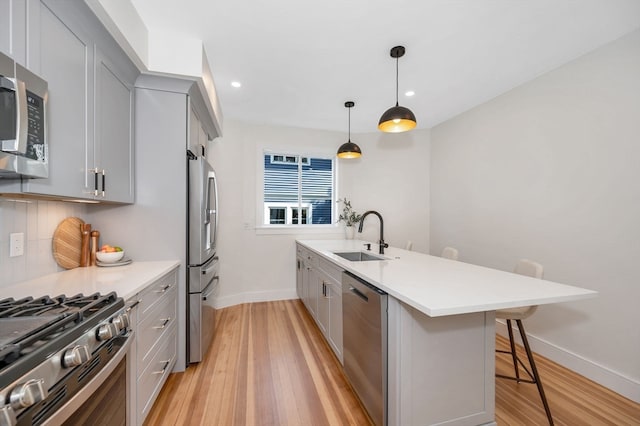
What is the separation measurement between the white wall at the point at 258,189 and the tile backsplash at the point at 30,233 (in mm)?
2005

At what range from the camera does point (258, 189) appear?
3920 millimetres

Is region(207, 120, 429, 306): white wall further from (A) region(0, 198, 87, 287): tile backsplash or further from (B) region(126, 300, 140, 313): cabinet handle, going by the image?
(B) region(126, 300, 140, 313): cabinet handle

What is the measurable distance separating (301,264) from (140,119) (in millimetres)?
2511

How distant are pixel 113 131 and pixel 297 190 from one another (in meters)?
2.71

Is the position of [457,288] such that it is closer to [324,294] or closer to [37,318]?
[324,294]

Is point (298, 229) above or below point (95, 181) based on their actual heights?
below

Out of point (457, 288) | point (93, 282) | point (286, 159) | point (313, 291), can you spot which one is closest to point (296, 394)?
point (313, 291)

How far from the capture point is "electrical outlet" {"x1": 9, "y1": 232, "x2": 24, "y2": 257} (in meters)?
1.39

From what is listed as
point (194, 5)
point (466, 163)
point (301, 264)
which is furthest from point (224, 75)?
point (466, 163)

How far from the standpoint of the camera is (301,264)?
366cm

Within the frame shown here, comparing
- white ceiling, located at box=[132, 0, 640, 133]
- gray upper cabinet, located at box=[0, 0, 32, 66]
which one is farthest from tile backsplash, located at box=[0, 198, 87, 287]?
white ceiling, located at box=[132, 0, 640, 133]

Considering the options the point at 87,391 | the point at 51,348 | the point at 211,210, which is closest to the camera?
the point at 51,348

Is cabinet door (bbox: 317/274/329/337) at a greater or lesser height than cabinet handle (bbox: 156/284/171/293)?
lesser

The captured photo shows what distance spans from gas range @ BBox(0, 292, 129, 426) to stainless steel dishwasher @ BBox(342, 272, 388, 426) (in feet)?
4.13
